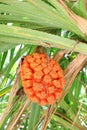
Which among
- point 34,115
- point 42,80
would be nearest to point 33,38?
point 42,80

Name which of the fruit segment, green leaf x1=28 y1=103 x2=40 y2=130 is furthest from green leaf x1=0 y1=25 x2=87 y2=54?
green leaf x1=28 y1=103 x2=40 y2=130

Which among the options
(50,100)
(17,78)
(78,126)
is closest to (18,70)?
(17,78)

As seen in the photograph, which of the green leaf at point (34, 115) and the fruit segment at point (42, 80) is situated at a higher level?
the fruit segment at point (42, 80)

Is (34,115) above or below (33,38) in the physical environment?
below

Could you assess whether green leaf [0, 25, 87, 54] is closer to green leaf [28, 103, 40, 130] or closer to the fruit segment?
the fruit segment

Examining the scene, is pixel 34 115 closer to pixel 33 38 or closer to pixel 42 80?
pixel 42 80

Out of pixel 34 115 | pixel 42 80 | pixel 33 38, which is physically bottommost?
pixel 34 115

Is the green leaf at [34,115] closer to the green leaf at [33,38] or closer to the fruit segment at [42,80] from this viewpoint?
the fruit segment at [42,80]

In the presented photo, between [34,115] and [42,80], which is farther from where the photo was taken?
[34,115]

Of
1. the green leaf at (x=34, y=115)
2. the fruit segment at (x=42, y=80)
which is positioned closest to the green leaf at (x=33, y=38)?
the fruit segment at (x=42, y=80)

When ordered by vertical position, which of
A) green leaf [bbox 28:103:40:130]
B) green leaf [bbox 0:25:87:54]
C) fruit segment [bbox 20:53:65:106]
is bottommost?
green leaf [bbox 28:103:40:130]

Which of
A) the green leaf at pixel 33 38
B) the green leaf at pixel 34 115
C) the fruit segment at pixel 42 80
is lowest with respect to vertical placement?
the green leaf at pixel 34 115

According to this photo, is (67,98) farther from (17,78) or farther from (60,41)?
(60,41)
